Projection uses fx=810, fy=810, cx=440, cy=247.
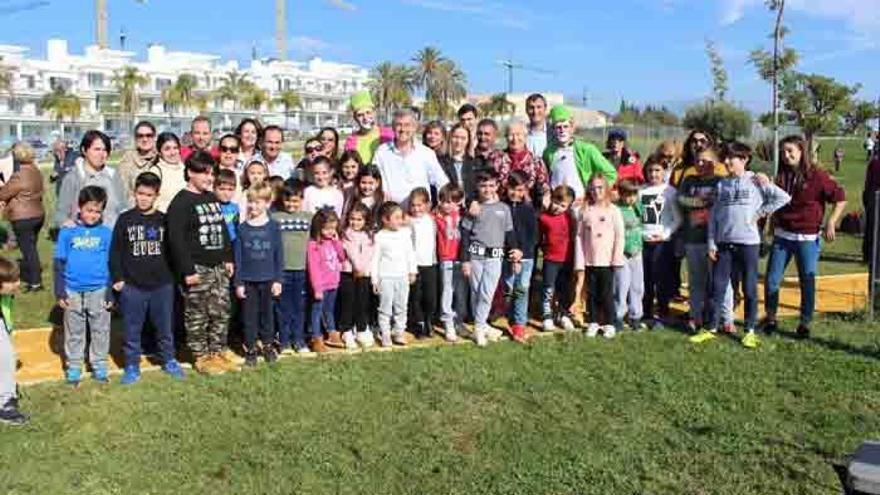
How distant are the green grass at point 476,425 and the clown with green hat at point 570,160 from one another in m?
1.59

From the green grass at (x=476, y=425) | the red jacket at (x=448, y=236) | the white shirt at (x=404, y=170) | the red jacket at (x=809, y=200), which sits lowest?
the green grass at (x=476, y=425)

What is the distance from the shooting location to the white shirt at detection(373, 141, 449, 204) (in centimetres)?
695

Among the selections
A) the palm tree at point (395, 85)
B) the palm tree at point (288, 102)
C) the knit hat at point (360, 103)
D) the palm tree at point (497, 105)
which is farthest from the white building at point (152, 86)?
the knit hat at point (360, 103)

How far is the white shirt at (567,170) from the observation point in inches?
289

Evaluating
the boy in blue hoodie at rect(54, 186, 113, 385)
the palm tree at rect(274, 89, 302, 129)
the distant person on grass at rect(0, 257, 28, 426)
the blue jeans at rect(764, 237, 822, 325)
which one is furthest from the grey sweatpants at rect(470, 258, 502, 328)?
the palm tree at rect(274, 89, 302, 129)

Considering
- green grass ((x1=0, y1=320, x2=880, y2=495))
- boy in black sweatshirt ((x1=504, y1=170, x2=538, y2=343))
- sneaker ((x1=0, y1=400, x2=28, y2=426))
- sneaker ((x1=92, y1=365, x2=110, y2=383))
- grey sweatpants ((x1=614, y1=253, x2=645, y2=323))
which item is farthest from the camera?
grey sweatpants ((x1=614, y1=253, x2=645, y2=323))

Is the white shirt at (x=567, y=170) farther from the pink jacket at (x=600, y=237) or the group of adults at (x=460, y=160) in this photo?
the pink jacket at (x=600, y=237)

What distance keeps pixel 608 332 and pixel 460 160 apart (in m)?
1.99

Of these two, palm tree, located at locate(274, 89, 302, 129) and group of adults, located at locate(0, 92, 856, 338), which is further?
palm tree, located at locate(274, 89, 302, 129)

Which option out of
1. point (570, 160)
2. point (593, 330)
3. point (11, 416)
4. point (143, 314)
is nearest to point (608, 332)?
point (593, 330)

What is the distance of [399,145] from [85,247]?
2.62 metres

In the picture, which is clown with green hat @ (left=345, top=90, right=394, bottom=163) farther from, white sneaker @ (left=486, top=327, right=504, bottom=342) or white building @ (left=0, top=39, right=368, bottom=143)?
white building @ (left=0, top=39, right=368, bottom=143)

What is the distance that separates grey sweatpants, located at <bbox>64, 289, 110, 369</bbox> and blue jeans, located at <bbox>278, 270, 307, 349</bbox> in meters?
1.32

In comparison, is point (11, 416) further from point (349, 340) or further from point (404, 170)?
point (404, 170)
